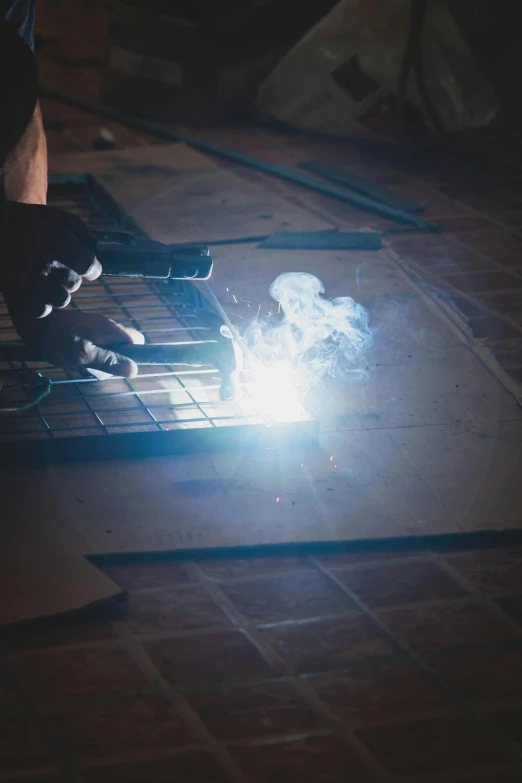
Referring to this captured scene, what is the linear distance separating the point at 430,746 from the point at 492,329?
172cm

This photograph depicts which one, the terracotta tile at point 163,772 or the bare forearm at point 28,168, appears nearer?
the terracotta tile at point 163,772

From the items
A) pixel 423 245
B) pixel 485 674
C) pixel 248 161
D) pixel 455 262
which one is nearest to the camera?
pixel 485 674

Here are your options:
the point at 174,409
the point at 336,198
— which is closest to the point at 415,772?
the point at 174,409

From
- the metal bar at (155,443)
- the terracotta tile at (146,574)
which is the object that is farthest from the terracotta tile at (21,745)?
the metal bar at (155,443)

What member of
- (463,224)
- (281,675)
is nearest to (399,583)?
(281,675)

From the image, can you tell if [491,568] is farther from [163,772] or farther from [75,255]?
[75,255]

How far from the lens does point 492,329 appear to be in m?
2.89

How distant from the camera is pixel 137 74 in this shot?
Result: 5.21m

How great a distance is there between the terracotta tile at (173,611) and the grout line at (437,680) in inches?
9.6

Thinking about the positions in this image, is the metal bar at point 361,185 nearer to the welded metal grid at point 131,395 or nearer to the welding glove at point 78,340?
the welded metal grid at point 131,395

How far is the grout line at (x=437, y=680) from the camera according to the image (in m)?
1.40

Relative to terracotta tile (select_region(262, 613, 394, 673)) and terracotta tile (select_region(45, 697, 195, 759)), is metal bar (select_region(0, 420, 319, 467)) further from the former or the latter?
terracotta tile (select_region(45, 697, 195, 759))

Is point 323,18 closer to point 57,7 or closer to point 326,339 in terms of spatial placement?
point 326,339

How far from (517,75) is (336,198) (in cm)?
221
